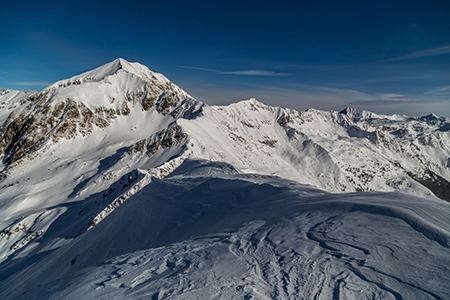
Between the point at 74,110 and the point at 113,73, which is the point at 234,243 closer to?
the point at 74,110

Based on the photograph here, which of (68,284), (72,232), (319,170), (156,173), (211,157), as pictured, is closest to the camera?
(68,284)

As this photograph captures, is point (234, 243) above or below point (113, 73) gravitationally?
below

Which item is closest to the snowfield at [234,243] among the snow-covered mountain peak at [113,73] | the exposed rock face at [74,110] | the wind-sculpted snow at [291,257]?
the wind-sculpted snow at [291,257]

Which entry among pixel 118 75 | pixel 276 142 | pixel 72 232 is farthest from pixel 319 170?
pixel 72 232

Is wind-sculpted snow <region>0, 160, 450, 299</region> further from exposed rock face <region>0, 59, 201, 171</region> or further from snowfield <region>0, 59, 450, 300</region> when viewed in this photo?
exposed rock face <region>0, 59, 201, 171</region>

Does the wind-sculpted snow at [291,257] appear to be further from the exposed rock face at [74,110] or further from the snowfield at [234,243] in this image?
the exposed rock face at [74,110]

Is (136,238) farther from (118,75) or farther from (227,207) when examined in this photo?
(118,75)

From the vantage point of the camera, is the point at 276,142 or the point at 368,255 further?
the point at 276,142

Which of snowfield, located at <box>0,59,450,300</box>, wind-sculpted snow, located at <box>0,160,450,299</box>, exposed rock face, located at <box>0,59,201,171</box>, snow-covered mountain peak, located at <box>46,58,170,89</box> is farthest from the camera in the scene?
snow-covered mountain peak, located at <box>46,58,170,89</box>

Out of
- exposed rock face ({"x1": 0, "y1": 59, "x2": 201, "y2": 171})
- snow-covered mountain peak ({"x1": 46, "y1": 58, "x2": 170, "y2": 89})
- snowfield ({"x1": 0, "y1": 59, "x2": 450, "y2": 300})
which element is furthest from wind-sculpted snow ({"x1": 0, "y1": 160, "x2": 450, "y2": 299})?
snow-covered mountain peak ({"x1": 46, "y1": 58, "x2": 170, "y2": 89})

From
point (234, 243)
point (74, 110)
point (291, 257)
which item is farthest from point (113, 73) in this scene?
point (291, 257)

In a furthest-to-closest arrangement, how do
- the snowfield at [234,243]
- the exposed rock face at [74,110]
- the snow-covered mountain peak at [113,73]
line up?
1. the snow-covered mountain peak at [113,73]
2. the exposed rock face at [74,110]
3. the snowfield at [234,243]
